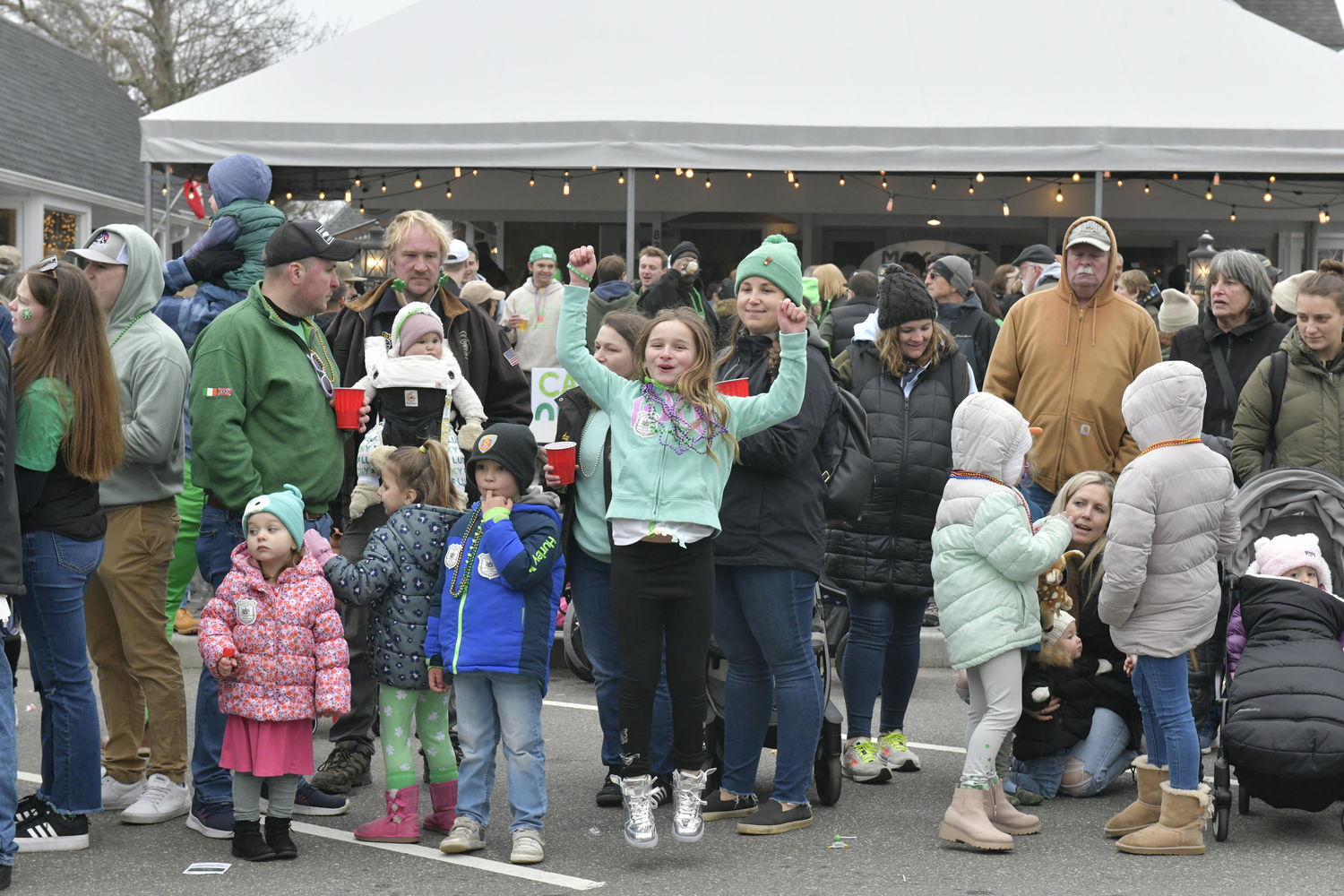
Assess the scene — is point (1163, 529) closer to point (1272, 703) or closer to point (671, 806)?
point (1272, 703)

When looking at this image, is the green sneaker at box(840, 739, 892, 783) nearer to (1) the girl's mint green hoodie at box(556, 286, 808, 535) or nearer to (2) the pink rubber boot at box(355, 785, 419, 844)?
(1) the girl's mint green hoodie at box(556, 286, 808, 535)

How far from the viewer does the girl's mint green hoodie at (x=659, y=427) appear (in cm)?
463

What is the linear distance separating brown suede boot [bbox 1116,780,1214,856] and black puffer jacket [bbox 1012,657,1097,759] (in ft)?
2.14

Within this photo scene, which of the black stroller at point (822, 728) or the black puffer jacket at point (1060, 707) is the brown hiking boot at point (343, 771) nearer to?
the black stroller at point (822, 728)

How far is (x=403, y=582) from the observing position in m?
4.78

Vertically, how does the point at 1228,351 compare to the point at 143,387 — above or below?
above

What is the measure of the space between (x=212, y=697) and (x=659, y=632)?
161 cm

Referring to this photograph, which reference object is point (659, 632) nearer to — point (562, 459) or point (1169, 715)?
point (562, 459)

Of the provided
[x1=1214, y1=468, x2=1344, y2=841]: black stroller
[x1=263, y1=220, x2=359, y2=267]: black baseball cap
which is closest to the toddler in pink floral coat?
[x1=263, y1=220, x2=359, y2=267]: black baseball cap

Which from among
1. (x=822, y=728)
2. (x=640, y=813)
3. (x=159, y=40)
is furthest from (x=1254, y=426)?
(x=159, y=40)

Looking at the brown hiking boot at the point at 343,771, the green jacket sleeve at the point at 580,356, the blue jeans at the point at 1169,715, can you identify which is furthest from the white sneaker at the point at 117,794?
the blue jeans at the point at 1169,715

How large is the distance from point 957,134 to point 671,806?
871 centimetres

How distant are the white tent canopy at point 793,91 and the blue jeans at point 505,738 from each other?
27.8 ft

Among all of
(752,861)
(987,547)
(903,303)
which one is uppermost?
(903,303)
